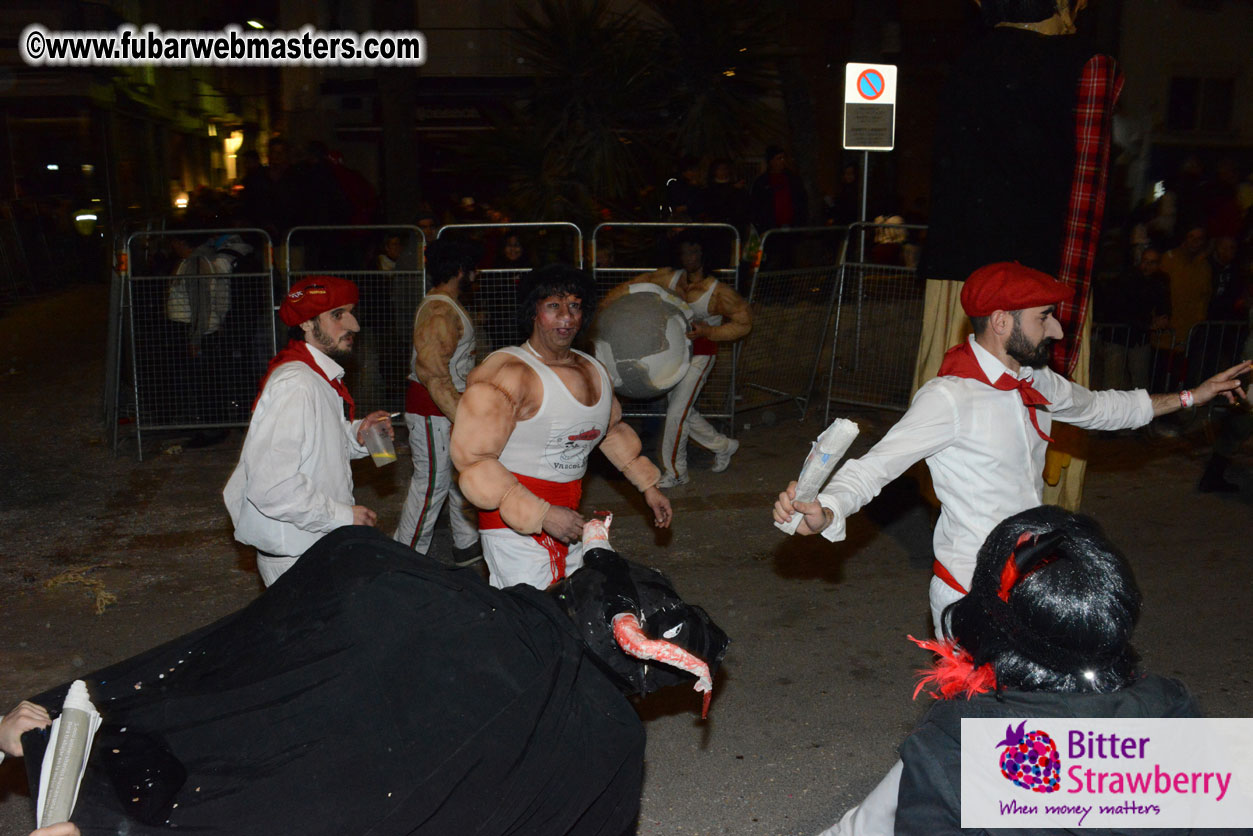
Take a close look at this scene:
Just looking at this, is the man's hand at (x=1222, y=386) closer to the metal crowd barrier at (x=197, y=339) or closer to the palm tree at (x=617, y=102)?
the metal crowd barrier at (x=197, y=339)

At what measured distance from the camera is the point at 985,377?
3672 millimetres

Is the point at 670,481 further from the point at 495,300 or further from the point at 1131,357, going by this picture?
the point at 1131,357

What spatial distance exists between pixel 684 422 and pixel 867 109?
4.19 metres

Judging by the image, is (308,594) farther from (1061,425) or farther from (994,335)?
(1061,425)

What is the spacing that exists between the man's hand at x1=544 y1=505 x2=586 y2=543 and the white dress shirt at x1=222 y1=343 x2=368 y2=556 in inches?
28.9

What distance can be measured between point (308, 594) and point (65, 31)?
23605 mm

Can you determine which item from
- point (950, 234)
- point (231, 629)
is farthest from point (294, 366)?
point (950, 234)

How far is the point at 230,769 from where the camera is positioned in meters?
2.31

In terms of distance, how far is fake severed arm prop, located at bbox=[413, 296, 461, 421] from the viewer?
20.0 feet

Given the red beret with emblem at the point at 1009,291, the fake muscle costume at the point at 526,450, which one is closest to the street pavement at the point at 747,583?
the fake muscle costume at the point at 526,450

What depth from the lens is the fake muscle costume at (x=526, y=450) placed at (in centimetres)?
418

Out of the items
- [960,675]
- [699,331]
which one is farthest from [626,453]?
[699,331]

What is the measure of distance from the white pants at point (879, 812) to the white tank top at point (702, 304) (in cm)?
624

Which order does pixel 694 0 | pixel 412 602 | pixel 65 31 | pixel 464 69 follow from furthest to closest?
pixel 464 69, pixel 65 31, pixel 694 0, pixel 412 602
